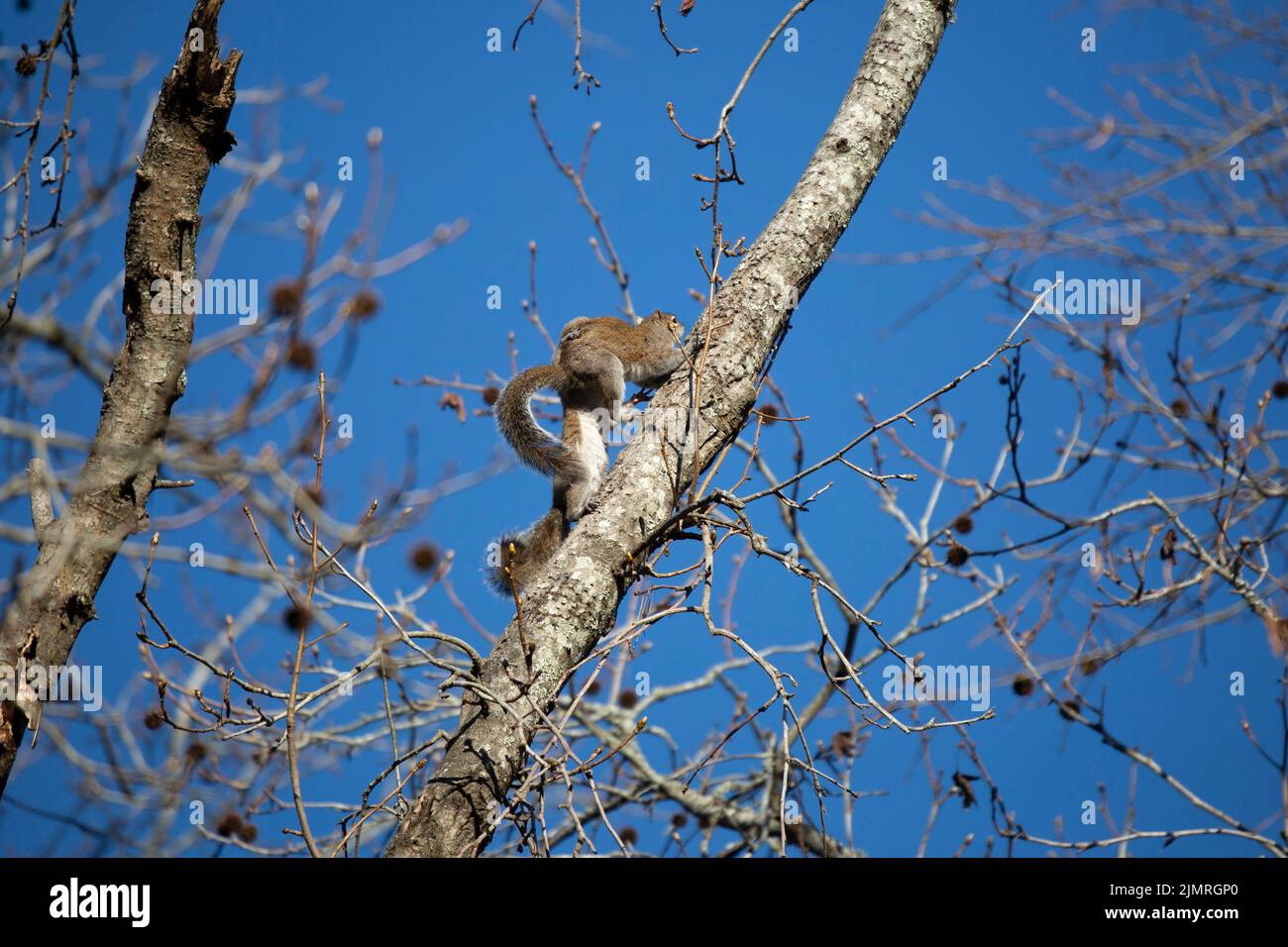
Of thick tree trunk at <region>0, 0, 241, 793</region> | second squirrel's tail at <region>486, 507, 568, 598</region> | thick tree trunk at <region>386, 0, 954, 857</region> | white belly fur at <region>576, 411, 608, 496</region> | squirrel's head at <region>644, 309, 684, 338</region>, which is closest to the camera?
thick tree trunk at <region>0, 0, 241, 793</region>

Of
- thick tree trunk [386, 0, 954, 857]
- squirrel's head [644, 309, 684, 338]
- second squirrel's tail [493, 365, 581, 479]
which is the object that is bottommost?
thick tree trunk [386, 0, 954, 857]

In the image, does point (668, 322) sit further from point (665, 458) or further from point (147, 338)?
point (147, 338)

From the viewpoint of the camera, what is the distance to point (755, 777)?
5.05 m

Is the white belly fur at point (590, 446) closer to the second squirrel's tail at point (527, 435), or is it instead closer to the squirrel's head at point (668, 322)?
the second squirrel's tail at point (527, 435)

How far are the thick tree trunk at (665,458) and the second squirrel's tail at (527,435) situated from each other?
5.12 feet

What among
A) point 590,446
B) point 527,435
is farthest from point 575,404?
point 527,435

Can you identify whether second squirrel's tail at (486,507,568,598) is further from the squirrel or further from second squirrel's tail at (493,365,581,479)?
second squirrel's tail at (493,365,581,479)

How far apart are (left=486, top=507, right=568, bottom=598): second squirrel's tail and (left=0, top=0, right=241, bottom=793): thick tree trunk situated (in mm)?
2404

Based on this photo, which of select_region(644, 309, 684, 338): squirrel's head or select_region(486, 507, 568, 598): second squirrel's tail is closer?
select_region(486, 507, 568, 598): second squirrel's tail

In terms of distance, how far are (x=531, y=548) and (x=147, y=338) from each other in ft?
8.50

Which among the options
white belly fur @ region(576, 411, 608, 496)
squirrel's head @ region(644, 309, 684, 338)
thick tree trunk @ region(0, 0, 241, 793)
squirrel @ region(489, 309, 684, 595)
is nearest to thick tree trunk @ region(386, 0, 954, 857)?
thick tree trunk @ region(0, 0, 241, 793)

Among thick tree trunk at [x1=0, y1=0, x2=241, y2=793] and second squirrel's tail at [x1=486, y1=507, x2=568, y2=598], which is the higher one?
second squirrel's tail at [x1=486, y1=507, x2=568, y2=598]

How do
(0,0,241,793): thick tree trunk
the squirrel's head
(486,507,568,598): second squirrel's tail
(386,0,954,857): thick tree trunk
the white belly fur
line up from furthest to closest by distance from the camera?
the squirrel's head → the white belly fur → (486,507,568,598): second squirrel's tail → (386,0,954,857): thick tree trunk → (0,0,241,793): thick tree trunk

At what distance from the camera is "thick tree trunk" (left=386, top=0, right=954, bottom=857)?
2.15 metres
